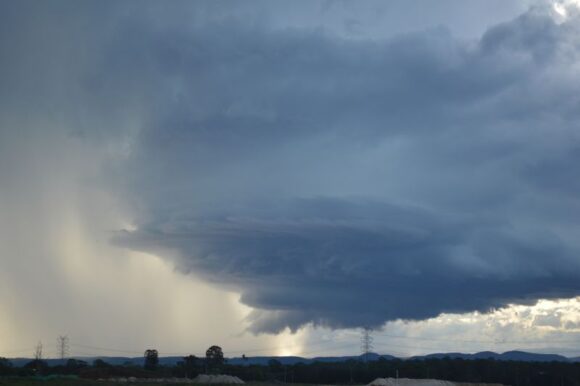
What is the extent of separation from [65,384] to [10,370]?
6704 cm

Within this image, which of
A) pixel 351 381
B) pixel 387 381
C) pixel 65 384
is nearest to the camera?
pixel 65 384

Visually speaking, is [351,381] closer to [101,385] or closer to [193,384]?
[193,384]

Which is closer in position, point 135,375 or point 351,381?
point 135,375

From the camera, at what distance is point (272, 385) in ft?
Result: 520

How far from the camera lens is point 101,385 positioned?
5089 inches

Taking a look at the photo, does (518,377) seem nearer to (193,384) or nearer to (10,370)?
(193,384)

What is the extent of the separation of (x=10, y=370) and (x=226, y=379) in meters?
61.6

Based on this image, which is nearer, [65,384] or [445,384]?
[65,384]

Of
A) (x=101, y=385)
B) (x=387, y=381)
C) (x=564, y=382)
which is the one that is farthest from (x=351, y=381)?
(x=101, y=385)

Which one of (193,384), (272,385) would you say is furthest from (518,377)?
(193,384)

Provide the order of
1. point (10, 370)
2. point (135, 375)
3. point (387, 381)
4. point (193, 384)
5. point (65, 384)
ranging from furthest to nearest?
point (10, 370) → point (135, 375) → point (387, 381) → point (193, 384) → point (65, 384)

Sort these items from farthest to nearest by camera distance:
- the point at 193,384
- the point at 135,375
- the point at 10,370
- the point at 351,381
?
1. the point at 351,381
2. the point at 10,370
3. the point at 135,375
4. the point at 193,384

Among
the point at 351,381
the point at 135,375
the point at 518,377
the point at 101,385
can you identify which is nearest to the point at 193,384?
the point at 101,385

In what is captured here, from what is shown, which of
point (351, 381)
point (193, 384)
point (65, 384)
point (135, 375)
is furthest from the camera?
point (351, 381)
